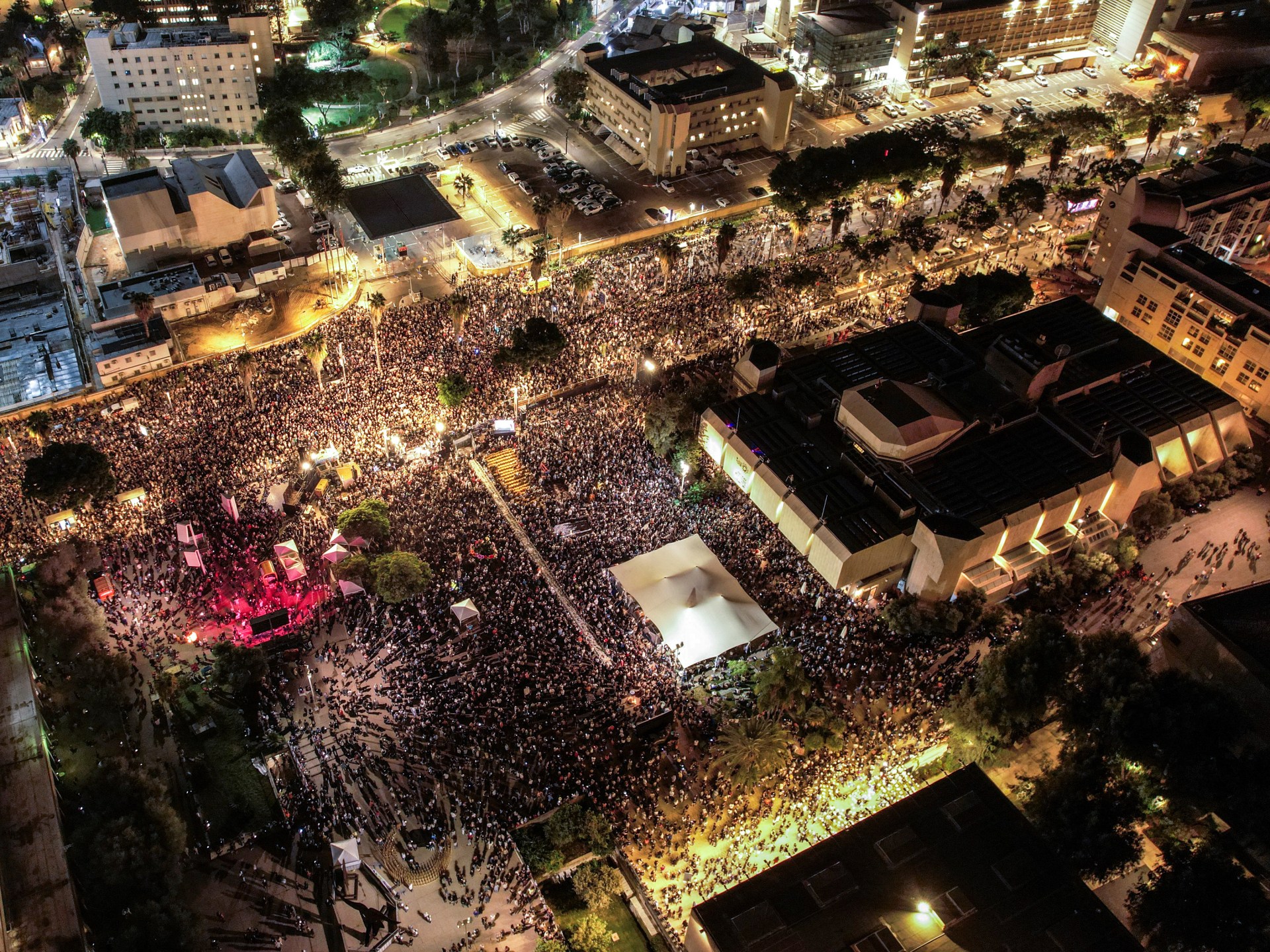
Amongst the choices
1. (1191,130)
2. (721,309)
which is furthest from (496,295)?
(1191,130)

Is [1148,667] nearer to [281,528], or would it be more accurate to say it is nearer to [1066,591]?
[1066,591]

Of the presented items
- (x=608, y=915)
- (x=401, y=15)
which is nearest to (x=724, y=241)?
(x=608, y=915)

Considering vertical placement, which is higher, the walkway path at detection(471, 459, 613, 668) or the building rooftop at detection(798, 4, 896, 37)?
the building rooftop at detection(798, 4, 896, 37)

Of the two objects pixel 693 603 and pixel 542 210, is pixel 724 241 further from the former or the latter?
pixel 693 603

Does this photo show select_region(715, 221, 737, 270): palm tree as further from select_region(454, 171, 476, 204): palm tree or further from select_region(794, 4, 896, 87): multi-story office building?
select_region(794, 4, 896, 87): multi-story office building

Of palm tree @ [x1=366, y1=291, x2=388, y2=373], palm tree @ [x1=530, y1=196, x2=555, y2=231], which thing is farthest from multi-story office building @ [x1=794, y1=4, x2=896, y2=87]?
palm tree @ [x1=366, y1=291, x2=388, y2=373]

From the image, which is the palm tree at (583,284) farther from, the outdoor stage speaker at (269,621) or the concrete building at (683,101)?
the outdoor stage speaker at (269,621)

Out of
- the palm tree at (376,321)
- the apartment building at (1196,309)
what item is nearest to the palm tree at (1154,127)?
the apartment building at (1196,309)
